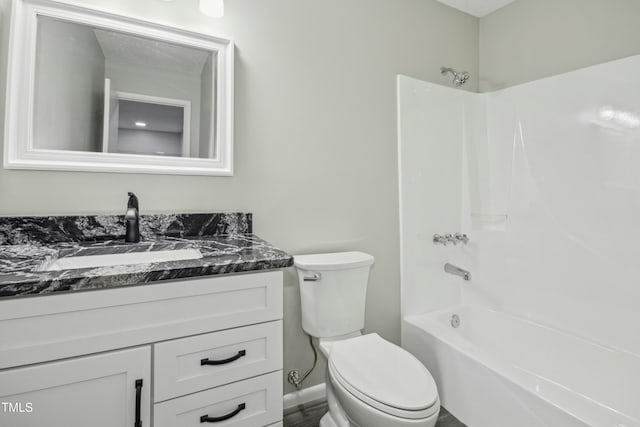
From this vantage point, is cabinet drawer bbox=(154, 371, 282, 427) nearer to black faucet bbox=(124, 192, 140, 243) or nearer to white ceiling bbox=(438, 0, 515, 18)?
black faucet bbox=(124, 192, 140, 243)

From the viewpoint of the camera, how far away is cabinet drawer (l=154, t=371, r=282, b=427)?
2.98 ft

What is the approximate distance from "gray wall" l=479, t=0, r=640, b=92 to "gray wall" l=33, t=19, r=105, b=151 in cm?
242

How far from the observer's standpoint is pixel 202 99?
1.46 metres

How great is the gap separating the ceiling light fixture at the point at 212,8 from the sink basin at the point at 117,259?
1.10 metres

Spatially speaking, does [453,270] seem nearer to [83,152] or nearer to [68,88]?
[83,152]

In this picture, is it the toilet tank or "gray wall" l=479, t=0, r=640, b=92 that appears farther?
"gray wall" l=479, t=0, r=640, b=92

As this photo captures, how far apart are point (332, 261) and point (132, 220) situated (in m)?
0.88

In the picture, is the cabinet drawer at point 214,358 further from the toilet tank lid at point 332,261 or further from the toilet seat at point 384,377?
the toilet tank lid at point 332,261

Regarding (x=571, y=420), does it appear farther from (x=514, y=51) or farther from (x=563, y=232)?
(x=514, y=51)

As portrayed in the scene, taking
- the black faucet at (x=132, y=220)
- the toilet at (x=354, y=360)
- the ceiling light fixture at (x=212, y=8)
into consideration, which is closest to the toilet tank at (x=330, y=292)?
the toilet at (x=354, y=360)

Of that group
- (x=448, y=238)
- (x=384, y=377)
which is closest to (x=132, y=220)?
(x=384, y=377)

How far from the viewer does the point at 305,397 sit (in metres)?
1.69

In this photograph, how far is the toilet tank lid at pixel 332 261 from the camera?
1.49m

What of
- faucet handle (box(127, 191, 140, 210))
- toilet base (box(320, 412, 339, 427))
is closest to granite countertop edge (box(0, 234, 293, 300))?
faucet handle (box(127, 191, 140, 210))
